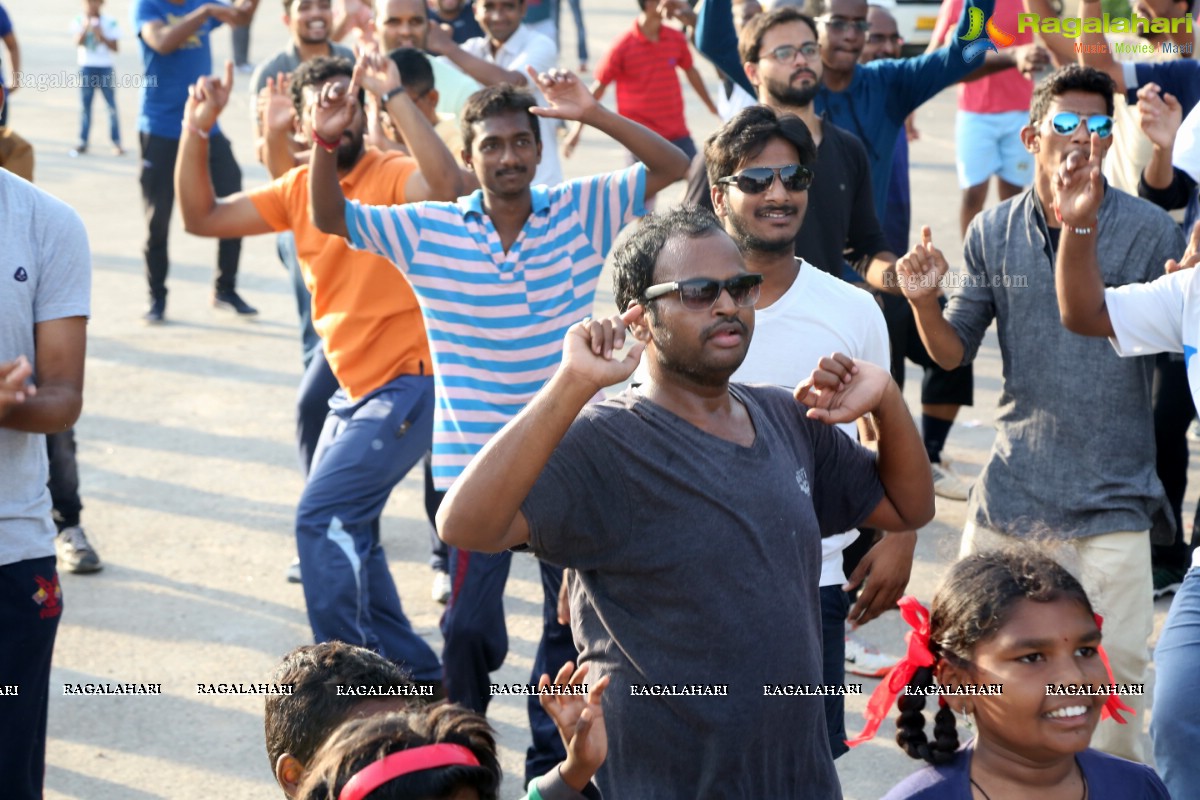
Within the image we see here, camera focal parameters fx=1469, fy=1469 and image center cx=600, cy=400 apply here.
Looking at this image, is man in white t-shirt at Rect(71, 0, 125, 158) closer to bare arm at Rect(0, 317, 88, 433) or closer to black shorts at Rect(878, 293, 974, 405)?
black shorts at Rect(878, 293, 974, 405)

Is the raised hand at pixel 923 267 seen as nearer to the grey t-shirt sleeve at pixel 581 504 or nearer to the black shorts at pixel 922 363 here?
the grey t-shirt sleeve at pixel 581 504

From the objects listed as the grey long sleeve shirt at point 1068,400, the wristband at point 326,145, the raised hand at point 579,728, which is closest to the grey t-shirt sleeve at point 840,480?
the raised hand at point 579,728

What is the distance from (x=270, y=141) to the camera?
6215 millimetres

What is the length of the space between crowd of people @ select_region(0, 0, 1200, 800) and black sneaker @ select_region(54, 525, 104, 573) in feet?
0.06

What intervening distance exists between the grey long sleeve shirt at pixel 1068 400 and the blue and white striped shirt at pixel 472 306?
1.31 m

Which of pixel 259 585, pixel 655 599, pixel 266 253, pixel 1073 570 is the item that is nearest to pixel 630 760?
pixel 655 599

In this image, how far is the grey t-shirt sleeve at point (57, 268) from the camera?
362 cm

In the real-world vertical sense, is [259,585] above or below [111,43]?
below

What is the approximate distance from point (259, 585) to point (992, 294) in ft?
11.0

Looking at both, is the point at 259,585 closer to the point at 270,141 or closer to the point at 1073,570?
the point at 270,141

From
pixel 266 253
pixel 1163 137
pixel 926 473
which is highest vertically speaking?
pixel 1163 137

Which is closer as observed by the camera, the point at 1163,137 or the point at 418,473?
the point at 1163,137

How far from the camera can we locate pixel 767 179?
13.9 ft

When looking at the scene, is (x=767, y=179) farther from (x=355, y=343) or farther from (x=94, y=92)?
(x=94, y=92)
